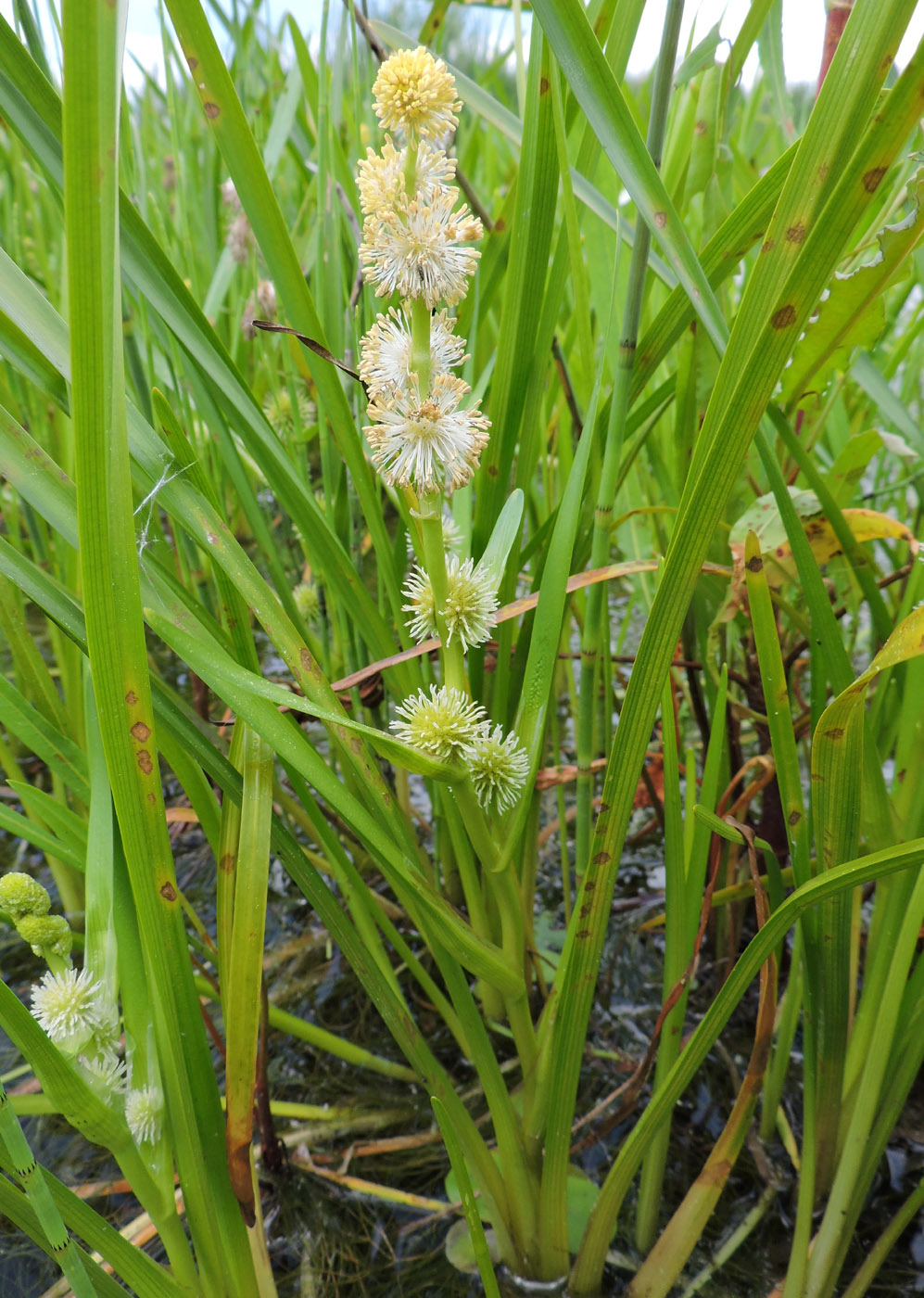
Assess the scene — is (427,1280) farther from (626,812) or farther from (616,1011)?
(626,812)

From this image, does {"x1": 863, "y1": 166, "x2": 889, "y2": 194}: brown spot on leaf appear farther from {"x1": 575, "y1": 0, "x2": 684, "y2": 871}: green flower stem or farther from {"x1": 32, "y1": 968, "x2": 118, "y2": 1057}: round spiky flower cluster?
{"x1": 32, "y1": 968, "x2": 118, "y2": 1057}: round spiky flower cluster

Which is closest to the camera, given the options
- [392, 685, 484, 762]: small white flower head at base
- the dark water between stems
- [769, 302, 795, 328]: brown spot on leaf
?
[769, 302, 795, 328]: brown spot on leaf

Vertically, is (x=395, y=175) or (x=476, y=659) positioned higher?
(x=395, y=175)

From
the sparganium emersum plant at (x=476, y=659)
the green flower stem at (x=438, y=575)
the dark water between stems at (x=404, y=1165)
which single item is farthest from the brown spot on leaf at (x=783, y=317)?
the dark water between stems at (x=404, y=1165)

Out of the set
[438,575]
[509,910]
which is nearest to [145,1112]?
[509,910]

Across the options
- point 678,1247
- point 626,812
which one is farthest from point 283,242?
point 678,1247

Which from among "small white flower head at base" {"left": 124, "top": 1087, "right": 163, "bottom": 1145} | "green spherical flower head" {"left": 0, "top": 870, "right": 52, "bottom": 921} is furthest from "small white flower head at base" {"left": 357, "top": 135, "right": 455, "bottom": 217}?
"small white flower head at base" {"left": 124, "top": 1087, "right": 163, "bottom": 1145}

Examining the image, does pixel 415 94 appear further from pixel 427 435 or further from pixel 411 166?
pixel 427 435
